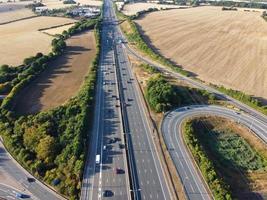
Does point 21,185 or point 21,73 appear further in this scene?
point 21,73

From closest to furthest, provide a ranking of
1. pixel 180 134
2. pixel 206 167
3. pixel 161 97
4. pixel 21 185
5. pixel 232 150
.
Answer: pixel 21 185, pixel 206 167, pixel 232 150, pixel 180 134, pixel 161 97

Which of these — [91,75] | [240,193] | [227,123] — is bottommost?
[240,193]

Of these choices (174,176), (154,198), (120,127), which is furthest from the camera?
(120,127)

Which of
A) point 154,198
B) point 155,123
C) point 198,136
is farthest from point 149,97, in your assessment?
point 154,198

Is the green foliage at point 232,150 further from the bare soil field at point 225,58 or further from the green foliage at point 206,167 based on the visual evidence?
the bare soil field at point 225,58

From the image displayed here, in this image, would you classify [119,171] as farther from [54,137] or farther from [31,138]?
[31,138]

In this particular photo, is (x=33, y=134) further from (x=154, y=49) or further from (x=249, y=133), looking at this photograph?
(x=154, y=49)

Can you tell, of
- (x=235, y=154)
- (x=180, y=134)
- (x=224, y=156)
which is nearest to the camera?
A: (x=224, y=156)

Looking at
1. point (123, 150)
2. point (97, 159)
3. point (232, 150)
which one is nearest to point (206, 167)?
point (232, 150)

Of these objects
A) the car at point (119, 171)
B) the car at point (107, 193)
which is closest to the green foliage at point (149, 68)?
the car at point (119, 171)
